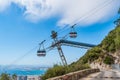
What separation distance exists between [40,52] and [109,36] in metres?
74.0

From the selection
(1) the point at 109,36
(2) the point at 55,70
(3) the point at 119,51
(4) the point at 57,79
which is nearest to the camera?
(4) the point at 57,79

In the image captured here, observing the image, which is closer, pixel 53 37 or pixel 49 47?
pixel 53 37

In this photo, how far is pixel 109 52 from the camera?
118625 mm

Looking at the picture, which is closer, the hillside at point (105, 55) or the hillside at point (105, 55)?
the hillside at point (105, 55)

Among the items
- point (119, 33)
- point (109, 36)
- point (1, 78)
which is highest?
point (109, 36)

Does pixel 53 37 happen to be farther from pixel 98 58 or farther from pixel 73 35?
pixel 98 58

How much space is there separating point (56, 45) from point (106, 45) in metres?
62.6

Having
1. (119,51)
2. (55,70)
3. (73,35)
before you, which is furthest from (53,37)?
(119,51)

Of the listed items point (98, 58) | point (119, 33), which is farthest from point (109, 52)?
point (119, 33)

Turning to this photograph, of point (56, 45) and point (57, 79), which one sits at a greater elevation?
point (56, 45)

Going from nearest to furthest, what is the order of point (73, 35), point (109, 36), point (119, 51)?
point (73, 35), point (119, 51), point (109, 36)

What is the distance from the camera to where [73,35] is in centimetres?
3606

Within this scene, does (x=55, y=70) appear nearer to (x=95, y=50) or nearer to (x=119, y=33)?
(x=119, y=33)

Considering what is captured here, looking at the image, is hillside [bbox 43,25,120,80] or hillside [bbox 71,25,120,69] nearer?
hillside [bbox 43,25,120,80]
